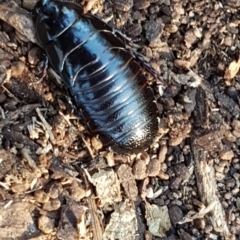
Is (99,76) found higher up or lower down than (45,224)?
higher up

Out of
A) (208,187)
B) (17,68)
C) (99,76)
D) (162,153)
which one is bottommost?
(208,187)

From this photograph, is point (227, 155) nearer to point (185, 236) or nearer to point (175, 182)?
point (175, 182)

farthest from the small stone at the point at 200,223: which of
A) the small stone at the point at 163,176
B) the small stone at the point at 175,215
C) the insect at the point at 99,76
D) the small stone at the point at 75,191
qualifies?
the small stone at the point at 75,191

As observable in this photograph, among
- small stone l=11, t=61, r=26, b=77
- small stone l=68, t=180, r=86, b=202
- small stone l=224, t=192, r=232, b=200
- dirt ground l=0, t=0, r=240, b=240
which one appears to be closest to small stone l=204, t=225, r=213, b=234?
dirt ground l=0, t=0, r=240, b=240

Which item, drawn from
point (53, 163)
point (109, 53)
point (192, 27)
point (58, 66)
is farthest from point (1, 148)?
point (192, 27)

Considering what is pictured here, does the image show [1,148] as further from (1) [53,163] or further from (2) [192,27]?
(2) [192,27]

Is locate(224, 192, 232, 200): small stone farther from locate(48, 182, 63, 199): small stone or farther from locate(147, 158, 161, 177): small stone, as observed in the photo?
locate(48, 182, 63, 199): small stone

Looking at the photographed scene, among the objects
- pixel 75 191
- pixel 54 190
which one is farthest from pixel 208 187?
pixel 54 190
